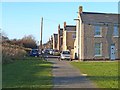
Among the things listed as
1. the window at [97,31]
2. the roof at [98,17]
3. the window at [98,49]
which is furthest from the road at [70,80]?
the roof at [98,17]

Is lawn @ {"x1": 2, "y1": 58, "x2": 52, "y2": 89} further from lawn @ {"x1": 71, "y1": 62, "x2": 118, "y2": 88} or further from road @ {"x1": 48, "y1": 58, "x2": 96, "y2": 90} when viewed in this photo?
lawn @ {"x1": 71, "y1": 62, "x2": 118, "y2": 88}

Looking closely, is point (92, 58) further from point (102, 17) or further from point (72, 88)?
point (72, 88)

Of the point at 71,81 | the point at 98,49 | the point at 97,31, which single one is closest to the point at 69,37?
the point at 97,31

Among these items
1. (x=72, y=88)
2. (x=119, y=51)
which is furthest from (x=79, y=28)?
(x=72, y=88)

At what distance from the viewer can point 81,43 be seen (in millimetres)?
54281

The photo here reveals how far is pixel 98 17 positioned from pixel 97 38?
4405 millimetres

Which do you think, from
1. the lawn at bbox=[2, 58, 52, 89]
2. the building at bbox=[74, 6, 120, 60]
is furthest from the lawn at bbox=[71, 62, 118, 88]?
the building at bbox=[74, 6, 120, 60]

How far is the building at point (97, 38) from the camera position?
177 feet

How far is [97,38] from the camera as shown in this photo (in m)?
54.6

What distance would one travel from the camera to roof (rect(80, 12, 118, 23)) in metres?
55.5

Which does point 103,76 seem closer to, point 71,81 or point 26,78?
point 71,81

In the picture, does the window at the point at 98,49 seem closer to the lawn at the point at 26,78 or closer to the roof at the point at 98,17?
the roof at the point at 98,17

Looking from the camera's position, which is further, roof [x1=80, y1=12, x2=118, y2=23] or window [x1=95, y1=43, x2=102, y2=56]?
roof [x1=80, y1=12, x2=118, y2=23]

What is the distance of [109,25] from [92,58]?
645 centimetres
